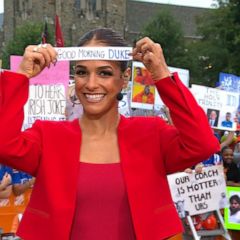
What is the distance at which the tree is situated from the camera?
43406mm

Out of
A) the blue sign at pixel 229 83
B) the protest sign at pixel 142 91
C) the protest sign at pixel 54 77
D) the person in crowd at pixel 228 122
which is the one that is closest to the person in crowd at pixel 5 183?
the protest sign at pixel 54 77

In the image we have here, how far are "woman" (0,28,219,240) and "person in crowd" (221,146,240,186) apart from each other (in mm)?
5818

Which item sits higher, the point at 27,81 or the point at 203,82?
the point at 203,82

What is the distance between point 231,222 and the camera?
7.61m

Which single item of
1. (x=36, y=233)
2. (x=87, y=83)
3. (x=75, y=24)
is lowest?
(x=36, y=233)

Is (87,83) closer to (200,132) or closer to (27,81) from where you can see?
(27,81)

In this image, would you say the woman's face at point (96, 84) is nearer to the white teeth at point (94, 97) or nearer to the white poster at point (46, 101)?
the white teeth at point (94, 97)

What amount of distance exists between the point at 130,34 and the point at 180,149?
78869 mm

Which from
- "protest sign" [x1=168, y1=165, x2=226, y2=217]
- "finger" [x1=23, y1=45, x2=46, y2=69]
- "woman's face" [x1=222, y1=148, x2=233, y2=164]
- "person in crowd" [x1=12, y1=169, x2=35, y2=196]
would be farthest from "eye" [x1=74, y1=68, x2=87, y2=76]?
"woman's face" [x1=222, y1=148, x2=233, y2=164]

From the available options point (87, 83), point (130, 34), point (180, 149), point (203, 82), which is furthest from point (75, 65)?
point (130, 34)

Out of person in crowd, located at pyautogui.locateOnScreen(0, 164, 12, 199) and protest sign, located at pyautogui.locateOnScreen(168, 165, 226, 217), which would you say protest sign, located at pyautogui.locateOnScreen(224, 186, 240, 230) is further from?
person in crowd, located at pyautogui.locateOnScreen(0, 164, 12, 199)

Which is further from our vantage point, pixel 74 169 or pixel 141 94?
Answer: pixel 141 94

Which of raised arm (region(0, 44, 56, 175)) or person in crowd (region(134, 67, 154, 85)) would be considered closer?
raised arm (region(0, 44, 56, 175))

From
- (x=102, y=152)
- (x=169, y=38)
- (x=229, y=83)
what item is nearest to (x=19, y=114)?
(x=102, y=152)
